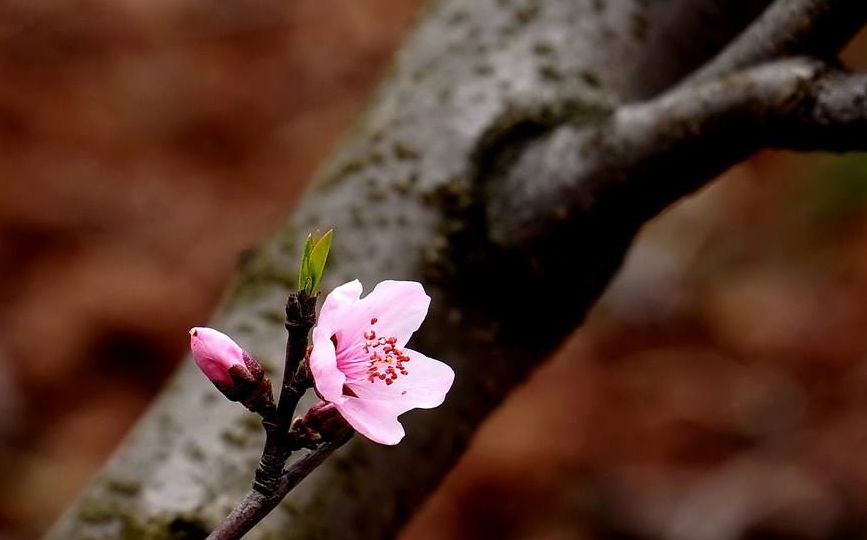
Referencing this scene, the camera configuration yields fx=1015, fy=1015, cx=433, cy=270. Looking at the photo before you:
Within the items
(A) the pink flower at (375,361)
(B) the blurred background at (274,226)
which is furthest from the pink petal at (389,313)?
(B) the blurred background at (274,226)

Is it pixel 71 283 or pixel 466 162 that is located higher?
pixel 71 283

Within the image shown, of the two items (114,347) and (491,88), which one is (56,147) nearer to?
(114,347)

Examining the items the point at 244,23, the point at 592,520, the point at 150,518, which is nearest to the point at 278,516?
Result: the point at 150,518

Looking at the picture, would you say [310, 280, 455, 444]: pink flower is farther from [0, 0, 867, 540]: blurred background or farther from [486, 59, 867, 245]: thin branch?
[0, 0, 867, 540]: blurred background

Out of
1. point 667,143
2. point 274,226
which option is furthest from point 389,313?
point 274,226

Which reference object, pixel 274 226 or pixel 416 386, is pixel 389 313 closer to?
pixel 416 386
